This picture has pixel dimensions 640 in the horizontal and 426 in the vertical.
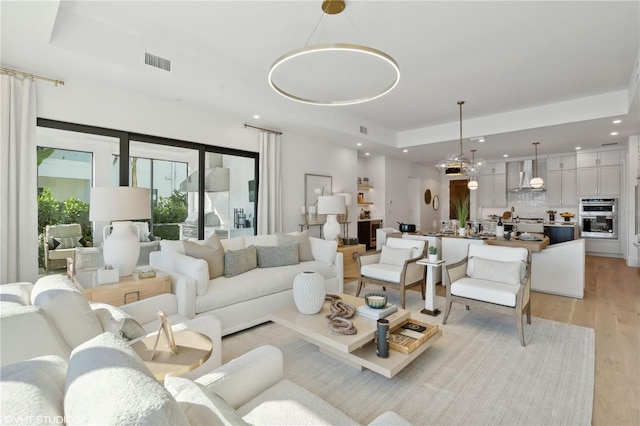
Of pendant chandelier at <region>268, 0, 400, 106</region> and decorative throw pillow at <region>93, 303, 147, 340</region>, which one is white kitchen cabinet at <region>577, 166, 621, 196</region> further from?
decorative throw pillow at <region>93, 303, 147, 340</region>

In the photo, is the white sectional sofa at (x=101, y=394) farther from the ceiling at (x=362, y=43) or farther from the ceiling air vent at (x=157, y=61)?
the ceiling air vent at (x=157, y=61)

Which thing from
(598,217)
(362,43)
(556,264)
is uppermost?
(362,43)

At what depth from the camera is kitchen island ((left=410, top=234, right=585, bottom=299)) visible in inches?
170

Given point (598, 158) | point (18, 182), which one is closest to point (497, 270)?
point (18, 182)

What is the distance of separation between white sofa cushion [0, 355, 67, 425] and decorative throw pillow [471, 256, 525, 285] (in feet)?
12.0

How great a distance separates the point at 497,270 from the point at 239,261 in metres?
2.86

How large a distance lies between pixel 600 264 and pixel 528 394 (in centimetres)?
648

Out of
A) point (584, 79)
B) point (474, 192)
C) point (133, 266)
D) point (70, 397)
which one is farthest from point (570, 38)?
point (474, 192)

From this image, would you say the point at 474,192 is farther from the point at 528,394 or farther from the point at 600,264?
the point at 528,394

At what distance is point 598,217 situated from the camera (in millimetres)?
7676

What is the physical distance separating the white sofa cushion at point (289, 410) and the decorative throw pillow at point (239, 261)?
2193mm

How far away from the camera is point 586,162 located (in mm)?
7883

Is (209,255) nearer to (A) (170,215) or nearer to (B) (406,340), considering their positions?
(A) (170,215)

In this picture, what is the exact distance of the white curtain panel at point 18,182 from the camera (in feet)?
9.68
